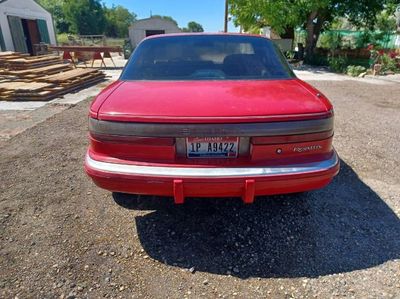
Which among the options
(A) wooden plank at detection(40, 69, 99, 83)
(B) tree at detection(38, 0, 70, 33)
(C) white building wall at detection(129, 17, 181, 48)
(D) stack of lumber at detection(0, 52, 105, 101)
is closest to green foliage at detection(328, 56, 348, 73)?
(D) stack of lumber at detection(0, 52, 105, 101)

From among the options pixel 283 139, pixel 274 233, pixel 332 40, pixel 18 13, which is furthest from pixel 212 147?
pixel 18 13

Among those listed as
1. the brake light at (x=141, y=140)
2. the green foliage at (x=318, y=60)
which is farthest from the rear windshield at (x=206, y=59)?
the green foliage at (x=318, y=60)

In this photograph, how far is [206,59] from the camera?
3162 mm

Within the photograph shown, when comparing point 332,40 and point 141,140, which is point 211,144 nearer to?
point 141,140

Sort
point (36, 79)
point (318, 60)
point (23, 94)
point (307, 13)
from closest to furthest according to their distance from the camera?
point (23, 94) < point (36, 79) < point (307, 13) < point (318, 60)

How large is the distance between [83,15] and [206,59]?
226 ft

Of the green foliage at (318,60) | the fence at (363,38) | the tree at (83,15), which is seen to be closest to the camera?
the green foliage at (318,60)

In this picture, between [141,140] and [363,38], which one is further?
[363,38]

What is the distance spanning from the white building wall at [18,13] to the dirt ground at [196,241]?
16.2 meters

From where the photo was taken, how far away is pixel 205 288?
6.86 ft

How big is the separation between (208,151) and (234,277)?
3.16 ft

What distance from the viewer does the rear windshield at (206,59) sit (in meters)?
2.94

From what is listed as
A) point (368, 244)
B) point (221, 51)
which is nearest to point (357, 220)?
point (368, 244)

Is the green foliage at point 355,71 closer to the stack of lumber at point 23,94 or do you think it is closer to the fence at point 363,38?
the fence at point 363,38
